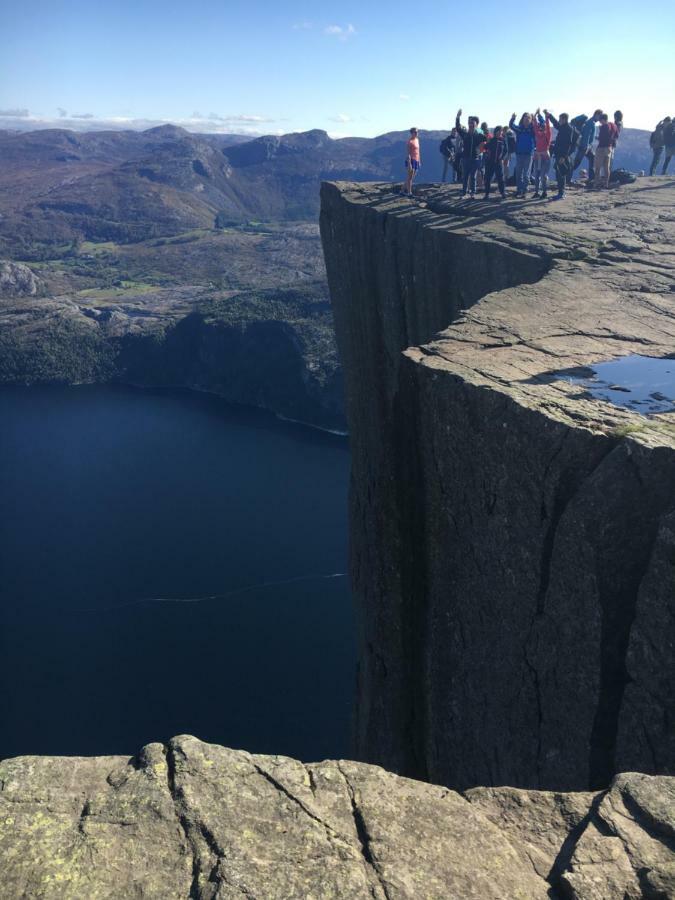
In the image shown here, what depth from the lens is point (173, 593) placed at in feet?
150

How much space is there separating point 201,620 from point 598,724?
3815 cm

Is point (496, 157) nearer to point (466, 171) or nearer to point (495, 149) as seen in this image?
point (495, 149)

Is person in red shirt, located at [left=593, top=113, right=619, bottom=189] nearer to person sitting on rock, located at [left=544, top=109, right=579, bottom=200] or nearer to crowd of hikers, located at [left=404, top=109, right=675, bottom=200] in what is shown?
crowd of hikers, located at [left=404, top=109, right=675, bottom=200]

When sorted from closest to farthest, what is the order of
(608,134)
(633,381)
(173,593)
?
(633,381) < (608,134) < (173,593)

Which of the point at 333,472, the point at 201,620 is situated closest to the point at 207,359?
the point at 333,472

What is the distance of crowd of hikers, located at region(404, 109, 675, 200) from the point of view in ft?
61.4

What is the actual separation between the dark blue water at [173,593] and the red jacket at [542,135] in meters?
20.7

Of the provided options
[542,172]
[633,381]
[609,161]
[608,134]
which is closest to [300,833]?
[633,381]

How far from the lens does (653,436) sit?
6.25 meters

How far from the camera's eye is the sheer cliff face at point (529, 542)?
20.1ft

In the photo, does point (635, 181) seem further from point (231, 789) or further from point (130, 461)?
point (130, 461)

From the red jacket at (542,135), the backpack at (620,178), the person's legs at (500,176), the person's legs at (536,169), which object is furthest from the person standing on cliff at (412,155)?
the backpack at (620,178)

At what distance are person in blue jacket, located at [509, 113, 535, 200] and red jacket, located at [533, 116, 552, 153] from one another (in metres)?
0.18

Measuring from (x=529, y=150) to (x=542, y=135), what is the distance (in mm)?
799
